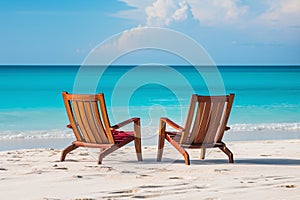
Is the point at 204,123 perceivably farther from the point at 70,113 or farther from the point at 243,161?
the point at 70,113

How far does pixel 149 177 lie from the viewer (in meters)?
5.22

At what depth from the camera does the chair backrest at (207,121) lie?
5.91 meters

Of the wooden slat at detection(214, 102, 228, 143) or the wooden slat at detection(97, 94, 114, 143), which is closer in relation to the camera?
the wooden slat at detection(97, 94, 114, 143)

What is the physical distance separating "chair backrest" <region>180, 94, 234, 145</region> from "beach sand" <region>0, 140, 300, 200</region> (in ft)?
0.87

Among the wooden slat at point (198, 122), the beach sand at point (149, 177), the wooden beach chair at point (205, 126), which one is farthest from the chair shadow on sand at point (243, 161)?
the wooden slat at point (198, 122)

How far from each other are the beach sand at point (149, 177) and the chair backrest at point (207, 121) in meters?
0.27

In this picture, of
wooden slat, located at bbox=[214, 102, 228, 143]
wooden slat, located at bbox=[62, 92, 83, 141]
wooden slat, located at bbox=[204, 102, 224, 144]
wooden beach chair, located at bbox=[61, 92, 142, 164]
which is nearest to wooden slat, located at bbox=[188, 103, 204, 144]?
wooden slat, located at bbox=[204, 102, 224, 144]

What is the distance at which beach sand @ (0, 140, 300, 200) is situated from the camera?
4.50 meters

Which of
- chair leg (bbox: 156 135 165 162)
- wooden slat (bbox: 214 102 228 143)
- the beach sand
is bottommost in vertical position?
the beach sand

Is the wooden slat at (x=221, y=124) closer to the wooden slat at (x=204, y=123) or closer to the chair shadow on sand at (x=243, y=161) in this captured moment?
the wooden slat at (x=204, y=123)

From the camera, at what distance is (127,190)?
4.62m

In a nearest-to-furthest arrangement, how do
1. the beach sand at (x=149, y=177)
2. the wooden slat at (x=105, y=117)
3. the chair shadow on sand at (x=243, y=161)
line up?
the beach sand at (x=149, y=177) < the wooden slat at (x=105, y=117) < the chair shadow on sand at (x=243, y=161)

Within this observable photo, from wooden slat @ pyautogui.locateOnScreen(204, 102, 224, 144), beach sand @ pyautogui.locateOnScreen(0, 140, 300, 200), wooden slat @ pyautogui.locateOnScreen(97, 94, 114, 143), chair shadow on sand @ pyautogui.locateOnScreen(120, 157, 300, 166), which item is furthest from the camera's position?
chair shadow on sand @ pyautogui.locateOnScreen(120, 157, 300, 166)

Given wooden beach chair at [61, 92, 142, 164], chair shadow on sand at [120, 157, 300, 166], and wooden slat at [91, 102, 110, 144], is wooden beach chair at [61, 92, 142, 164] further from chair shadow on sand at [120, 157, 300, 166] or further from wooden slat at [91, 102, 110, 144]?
chair shadow on sand at [120, 157, 300, 166]
